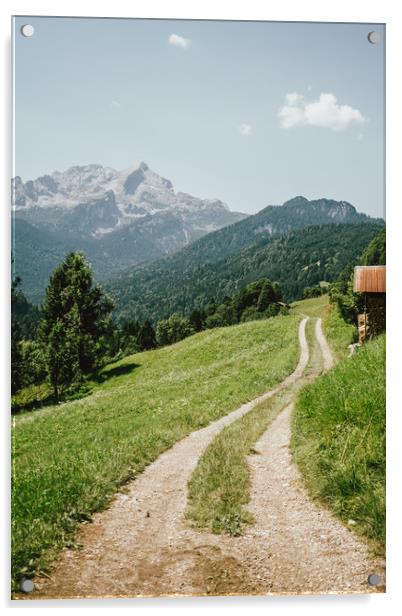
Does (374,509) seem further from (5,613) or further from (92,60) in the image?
(92,60)

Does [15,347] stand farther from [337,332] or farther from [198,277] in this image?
[337,332]

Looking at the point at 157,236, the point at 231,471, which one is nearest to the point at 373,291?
the point at 231,471

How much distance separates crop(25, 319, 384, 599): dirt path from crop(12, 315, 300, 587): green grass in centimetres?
31

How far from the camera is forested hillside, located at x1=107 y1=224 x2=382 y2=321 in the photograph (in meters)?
6.45

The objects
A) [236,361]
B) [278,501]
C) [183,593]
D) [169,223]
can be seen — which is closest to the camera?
[183,593]

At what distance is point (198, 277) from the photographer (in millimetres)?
7195

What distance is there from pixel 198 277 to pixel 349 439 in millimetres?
3094

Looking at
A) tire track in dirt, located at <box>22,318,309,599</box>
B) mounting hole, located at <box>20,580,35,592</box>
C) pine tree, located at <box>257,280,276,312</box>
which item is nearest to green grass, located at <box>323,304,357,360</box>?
pine tree, located at <box>257,280,276,312</box>

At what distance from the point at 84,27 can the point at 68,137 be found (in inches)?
55.1

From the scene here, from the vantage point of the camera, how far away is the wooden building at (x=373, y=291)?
21.0 feet

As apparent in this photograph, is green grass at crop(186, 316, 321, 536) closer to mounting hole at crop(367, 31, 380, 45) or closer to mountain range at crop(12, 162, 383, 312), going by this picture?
mountain range at crop(12, 162, 383, 312)

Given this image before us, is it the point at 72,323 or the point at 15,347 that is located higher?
the point at 72,323

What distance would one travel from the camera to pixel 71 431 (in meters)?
6.04

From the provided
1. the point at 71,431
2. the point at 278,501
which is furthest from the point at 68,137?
the point at 278,501
